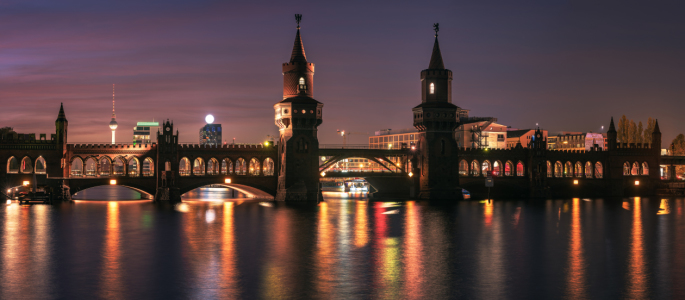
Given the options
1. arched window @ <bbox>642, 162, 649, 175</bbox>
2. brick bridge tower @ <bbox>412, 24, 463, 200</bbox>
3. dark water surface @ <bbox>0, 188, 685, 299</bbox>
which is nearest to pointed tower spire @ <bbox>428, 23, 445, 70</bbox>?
brick bridge tower @ <bbox>412, 24, 463, 200</bbox>

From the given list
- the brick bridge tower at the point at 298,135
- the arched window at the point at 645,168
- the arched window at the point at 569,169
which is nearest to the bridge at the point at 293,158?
the brick bridge tower at the point at 298,135

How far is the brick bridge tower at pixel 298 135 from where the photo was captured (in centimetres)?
9575

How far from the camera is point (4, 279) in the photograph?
2916 centimetres

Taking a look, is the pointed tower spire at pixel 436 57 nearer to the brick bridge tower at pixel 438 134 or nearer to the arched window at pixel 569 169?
the brick bridge tower at pixel 438 134

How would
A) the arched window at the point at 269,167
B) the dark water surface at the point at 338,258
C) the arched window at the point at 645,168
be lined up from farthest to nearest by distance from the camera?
the arched window at the point at 645,168 → the arched window at the point at 269,167 → the dark water surface at the point at 338,258

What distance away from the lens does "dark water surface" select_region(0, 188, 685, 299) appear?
27.1m

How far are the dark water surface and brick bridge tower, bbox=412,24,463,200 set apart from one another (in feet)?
129

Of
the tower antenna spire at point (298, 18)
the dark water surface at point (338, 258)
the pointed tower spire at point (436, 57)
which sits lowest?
the dark water surface at point (338, 258)

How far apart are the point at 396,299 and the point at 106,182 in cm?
7645

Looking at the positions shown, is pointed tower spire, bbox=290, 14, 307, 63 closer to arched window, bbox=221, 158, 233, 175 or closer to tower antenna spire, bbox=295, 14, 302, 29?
tower antenna spire, bbox=295, 14, 302, 29

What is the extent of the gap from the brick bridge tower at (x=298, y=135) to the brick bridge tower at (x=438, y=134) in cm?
1864

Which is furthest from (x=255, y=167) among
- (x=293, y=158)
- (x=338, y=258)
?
(x=338, y=258)

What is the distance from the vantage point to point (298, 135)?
9631 centimetres

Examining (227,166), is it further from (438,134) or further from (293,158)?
(438,134)
